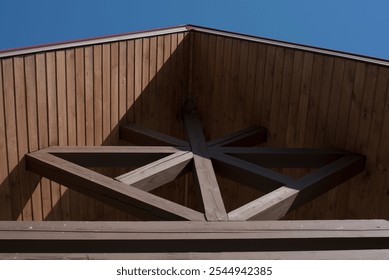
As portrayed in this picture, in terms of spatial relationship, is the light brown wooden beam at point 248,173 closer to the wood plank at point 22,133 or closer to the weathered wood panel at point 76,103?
the weathered wood panel at point 76,103

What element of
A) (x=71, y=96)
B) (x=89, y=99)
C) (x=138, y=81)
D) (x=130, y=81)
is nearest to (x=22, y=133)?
(x=71, y=96)

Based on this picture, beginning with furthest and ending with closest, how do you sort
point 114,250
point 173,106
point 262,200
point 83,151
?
point 173,106 → point 83,151 → point 262,200 → point 114,250

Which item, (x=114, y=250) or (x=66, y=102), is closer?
(x=114, y=250)

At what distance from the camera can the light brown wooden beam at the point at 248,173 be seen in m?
3.81

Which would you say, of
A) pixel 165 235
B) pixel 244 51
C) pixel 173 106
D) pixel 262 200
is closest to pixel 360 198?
pixel 262 200

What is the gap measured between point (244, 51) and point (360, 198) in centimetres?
186

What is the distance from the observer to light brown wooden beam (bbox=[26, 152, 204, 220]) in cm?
311

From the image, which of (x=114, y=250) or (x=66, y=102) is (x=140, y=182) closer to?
(x=66, y=102)

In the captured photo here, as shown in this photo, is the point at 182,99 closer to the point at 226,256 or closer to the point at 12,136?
the point at 12,136

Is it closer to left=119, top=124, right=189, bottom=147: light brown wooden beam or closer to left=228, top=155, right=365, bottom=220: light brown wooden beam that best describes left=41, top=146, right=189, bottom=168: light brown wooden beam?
left=119, top=124, right=189, bottom=147: light brown wooden beam

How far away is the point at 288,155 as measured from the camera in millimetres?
4465

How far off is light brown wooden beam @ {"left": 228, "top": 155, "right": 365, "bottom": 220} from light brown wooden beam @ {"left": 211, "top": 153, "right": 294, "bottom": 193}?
5.7 inches

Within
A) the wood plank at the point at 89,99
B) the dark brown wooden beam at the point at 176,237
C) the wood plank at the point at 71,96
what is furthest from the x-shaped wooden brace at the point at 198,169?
the dark brown wooden beam at the point at 176,237
